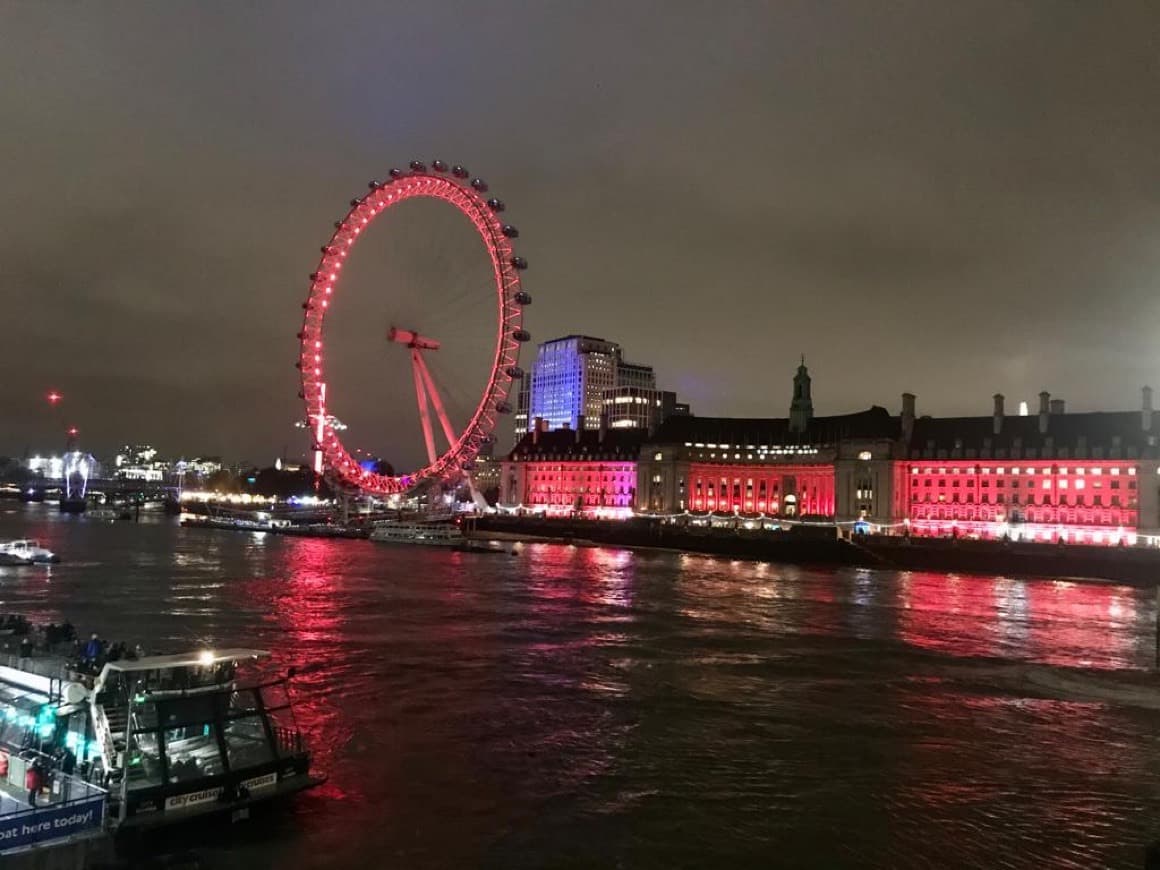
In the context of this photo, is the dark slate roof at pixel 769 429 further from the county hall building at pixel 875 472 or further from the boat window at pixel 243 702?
the boat window at pixel 243 702

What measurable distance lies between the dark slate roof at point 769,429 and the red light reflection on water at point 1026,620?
5875cm

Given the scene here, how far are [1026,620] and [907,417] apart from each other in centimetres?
7884

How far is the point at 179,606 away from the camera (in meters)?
43.0

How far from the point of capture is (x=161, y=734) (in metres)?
14.1

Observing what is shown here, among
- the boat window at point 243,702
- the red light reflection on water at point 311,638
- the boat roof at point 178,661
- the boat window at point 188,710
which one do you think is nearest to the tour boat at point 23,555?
the red light reflection on water at point 311,638

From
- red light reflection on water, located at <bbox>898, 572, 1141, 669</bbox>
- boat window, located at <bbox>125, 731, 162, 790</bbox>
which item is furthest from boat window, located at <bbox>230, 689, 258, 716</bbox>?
red light reflection on water, located at <bbox>898, 572, 1141, 669</bbox>

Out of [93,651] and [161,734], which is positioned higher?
[93,651]

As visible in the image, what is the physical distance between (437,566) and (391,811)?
5688 cm

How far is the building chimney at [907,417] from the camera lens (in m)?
119

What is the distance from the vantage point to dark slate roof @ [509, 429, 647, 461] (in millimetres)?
150625

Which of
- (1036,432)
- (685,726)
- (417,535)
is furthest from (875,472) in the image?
(685,726)

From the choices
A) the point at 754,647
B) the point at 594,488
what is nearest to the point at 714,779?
the point at 754,647

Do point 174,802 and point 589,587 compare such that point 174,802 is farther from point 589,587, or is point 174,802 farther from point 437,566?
point 437,566

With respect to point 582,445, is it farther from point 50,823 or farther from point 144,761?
point 50,823
